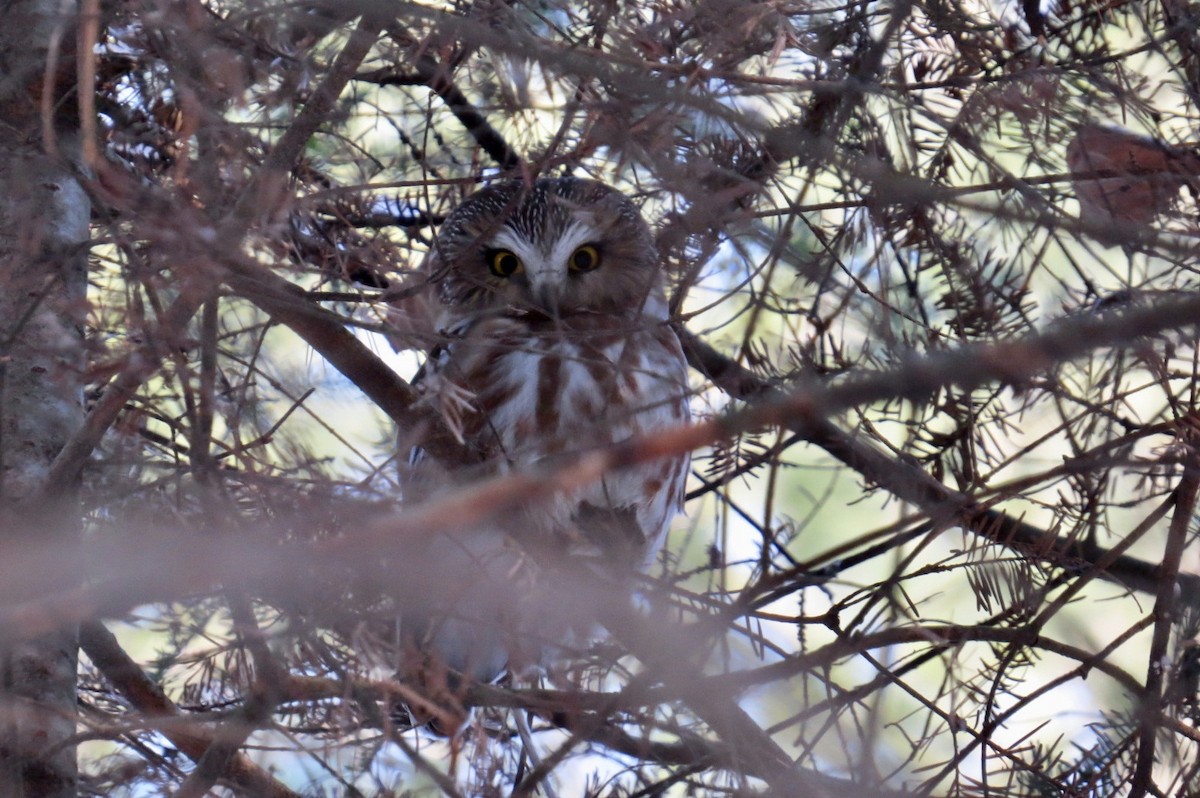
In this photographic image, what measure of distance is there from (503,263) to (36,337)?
4.58 feet

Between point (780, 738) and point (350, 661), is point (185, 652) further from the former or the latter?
point (780, 738)

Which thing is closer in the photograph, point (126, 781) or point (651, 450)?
point (651, 450)

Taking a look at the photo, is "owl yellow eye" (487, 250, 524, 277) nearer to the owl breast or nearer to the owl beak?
the owl beak

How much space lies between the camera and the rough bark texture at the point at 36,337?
2.18 meters

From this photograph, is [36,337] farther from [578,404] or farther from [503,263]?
[503,263]

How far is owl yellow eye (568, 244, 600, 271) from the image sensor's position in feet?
12.1

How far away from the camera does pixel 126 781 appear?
2275 millimetres

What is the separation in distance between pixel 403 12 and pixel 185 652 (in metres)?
1.54

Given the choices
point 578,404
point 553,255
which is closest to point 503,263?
point 553,255

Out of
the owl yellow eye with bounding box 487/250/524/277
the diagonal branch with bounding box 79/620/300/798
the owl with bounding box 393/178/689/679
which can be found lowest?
the diagonal branch with bounding box 79/620/300/798

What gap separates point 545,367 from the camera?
3254 millimetres

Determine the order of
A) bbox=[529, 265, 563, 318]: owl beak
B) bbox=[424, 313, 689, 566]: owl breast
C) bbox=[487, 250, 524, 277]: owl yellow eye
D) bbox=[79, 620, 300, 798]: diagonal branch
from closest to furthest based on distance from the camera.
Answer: bbox=[79, 620, 300, 798]: diagonal branch, bbox=[424, 313, 689, 566]: owl breast, bbox=[529, 265, 563, 318]: owl beak, bbox=[487, 250, 524, 277]: owl yellow eye

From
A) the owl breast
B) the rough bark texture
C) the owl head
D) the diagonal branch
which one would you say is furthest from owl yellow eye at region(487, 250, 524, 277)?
the diagonal branch

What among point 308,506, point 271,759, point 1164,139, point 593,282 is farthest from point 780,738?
point 593,282
